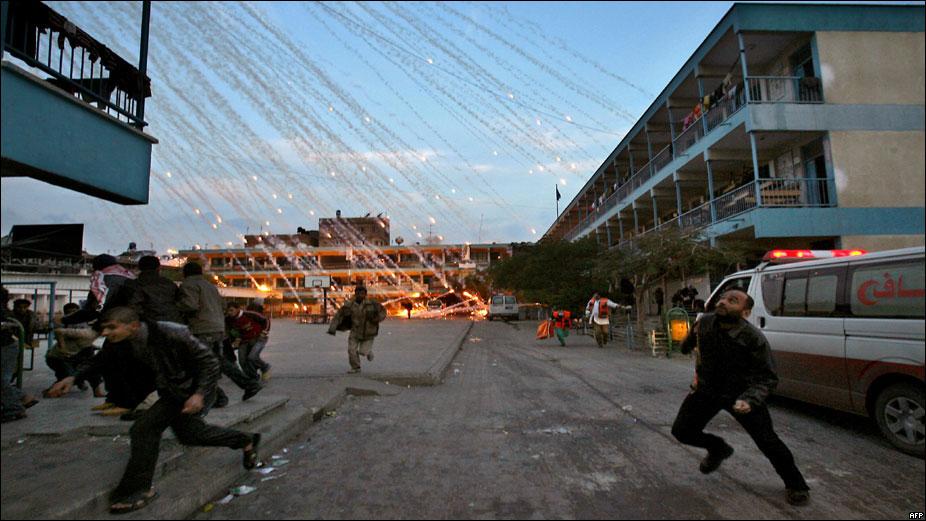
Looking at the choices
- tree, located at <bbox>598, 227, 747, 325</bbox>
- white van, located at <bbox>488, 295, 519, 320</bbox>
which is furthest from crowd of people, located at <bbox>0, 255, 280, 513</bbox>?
white van, located at <bbox>488, 295, 519, 320</bbox>

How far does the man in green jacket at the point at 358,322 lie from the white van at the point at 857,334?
5966mm

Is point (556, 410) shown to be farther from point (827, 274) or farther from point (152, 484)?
point (152, 484)

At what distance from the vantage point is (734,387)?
11.6ft

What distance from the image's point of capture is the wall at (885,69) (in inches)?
114

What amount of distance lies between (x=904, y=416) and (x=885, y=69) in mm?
3024

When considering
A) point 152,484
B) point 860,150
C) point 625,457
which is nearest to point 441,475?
point 625,457

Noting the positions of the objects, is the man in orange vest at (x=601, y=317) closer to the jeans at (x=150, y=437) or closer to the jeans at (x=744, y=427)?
the jeans at (x=744, y=427)

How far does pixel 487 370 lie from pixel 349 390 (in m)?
3.64

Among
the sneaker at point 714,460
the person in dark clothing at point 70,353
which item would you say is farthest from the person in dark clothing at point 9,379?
the sneaker at point 714,460

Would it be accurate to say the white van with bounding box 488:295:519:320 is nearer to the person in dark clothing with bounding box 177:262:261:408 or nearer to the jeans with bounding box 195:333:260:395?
the jeans with bounding box 195:333:260:395

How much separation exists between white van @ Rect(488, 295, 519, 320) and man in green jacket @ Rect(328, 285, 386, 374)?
28161 millimetres

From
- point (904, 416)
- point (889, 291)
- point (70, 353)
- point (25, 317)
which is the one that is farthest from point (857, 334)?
point (25, 317)

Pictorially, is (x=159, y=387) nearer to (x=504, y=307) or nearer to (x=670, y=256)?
(x=670, y=256)

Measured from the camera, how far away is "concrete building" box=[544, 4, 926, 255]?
3244 millimetres
